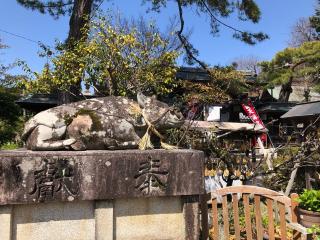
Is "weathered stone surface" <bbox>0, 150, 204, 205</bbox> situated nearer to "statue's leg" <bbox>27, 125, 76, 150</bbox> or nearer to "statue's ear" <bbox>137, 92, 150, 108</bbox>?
"statue's leg" <bbox>27, 125, 76, 150</bbox>

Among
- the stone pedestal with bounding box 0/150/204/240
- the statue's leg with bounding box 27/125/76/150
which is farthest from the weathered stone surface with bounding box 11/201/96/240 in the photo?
the statue's leg with bounding box 27/125/76/150

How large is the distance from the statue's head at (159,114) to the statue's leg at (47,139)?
90 centimetres

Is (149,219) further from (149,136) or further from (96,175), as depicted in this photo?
(149,136)

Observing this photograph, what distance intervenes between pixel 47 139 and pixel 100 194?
83 centimetres

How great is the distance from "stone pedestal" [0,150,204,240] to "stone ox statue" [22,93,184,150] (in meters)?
0.21

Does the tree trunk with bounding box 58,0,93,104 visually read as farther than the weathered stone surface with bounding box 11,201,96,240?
Yes

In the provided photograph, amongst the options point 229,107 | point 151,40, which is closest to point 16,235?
point 151,40

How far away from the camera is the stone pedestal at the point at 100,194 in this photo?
3.25m

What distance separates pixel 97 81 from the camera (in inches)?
342

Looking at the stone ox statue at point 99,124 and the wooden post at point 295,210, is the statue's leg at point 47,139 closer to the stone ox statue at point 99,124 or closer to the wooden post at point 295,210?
the stone ox statue at point 99,124

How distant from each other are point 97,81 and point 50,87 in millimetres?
1210

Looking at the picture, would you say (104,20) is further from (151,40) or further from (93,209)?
(93,209)

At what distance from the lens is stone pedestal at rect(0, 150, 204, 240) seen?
10.7ft

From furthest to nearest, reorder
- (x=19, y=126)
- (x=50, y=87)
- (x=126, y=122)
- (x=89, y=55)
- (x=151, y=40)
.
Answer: (x=19, y=126) < (x=151, y=40) < (x=50, y=87) < (x=89, y=55) < (x=126, y=122)
